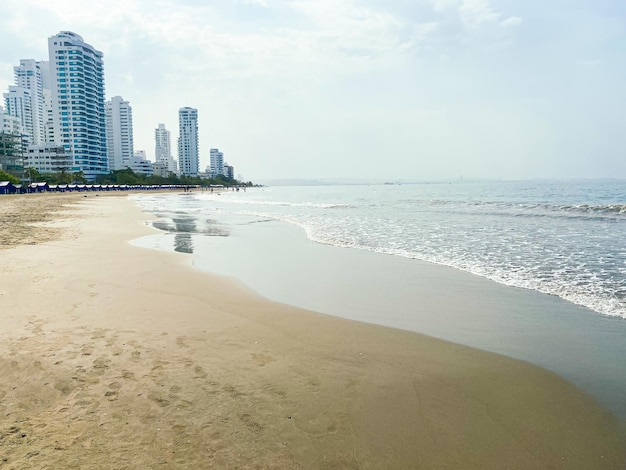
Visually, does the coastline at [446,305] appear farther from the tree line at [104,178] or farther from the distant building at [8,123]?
the distant building at [8,123]

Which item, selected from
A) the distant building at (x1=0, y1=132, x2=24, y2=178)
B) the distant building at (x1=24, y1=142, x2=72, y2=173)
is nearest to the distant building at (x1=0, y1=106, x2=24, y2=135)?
the distant building at (x1=24, y1=142, x2=72, y2=173)

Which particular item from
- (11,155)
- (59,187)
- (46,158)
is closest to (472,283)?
(59,187)

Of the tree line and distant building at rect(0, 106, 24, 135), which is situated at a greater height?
distant building at rect(0, 106, 24, 135)

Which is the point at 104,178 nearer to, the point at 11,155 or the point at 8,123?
the point at 11,155

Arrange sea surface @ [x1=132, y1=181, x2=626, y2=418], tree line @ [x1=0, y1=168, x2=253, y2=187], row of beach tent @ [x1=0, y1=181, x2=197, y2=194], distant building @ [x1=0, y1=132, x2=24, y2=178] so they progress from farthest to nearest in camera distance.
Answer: distant building @ [x1=0, y1=132, x2=24, y2=178]
tree line @ [x1=0, y1=168, x2=253, y2=187]
row of beach tent @ [x1=0, y1=181, x2=197, y2=194]
sea surface @ [x1=132, y1=181, x2=626, y2=418]

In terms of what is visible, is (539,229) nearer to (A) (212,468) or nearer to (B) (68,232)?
(A) (212,468)

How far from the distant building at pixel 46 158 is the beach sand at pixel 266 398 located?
16553 cm

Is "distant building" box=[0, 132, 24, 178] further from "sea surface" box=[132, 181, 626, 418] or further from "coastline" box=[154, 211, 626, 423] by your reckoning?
"coastline" box=[154, 211, 626, 423]

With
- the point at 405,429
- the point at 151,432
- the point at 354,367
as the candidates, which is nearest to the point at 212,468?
the point at 151,432

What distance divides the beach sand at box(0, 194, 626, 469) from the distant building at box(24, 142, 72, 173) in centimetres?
16553

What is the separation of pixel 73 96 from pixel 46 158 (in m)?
26.4

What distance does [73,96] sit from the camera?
15325 cm

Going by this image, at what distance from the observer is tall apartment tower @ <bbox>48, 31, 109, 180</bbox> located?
152 meters

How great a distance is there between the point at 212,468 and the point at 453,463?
1.86m
